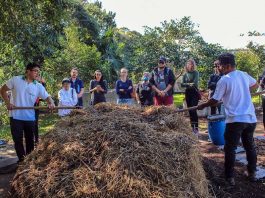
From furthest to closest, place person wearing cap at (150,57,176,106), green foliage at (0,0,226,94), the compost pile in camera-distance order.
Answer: person wearing cap at (150,57,176,106) < green foliage at (0,0,226,94) < the compost pile

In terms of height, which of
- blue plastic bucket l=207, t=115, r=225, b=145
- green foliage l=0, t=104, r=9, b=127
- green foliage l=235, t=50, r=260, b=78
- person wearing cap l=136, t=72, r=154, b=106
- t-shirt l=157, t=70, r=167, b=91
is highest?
green foliage l=235, t=50, r=260, b=78

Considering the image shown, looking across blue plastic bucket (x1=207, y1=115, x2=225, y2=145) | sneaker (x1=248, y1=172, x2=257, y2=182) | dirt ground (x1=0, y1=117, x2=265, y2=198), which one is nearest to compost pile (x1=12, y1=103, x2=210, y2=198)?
dirt ground (x1=0, y1=117, x2=265, y2=198)

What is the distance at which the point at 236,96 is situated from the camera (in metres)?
5.45

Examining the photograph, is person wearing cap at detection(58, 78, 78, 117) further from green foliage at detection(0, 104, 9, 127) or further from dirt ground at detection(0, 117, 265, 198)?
green foliage at detection(0, 104, 9, 127)

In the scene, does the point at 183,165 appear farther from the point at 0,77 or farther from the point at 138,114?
the point at 0,77

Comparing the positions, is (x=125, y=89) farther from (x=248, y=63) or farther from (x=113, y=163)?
(x=248, y=63)

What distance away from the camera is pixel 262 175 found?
5.86 metres

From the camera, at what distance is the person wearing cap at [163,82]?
815cm

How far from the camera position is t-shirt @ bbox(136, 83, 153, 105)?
28.8ft

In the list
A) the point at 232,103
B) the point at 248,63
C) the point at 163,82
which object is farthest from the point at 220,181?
the point at 248,63

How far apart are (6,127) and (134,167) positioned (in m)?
8.93

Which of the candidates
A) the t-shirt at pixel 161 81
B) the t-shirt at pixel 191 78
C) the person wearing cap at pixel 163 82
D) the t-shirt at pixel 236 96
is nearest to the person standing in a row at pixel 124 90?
the person wearing cap at pixel 163 82

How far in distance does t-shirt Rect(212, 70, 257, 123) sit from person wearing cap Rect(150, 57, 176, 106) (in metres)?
2.68

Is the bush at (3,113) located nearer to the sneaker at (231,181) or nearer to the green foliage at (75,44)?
the green foliage at (75,44)
